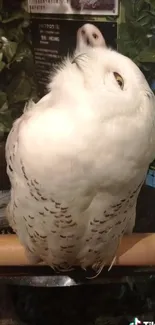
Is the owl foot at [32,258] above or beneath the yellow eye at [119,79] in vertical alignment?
beneath

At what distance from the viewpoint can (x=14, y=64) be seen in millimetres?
953

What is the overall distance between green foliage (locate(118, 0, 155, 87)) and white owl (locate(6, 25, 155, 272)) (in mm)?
180

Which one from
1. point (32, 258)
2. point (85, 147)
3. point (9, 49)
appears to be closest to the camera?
point (85, 147)

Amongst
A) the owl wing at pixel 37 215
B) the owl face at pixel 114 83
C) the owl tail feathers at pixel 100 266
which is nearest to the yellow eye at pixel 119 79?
the owl face at pixel 114 83

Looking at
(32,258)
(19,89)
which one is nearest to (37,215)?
(32,258)

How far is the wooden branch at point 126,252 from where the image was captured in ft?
2.64

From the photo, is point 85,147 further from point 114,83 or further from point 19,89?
point 19,89

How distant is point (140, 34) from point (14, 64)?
9.5 inches

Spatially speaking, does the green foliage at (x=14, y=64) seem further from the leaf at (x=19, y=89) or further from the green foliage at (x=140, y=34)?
the green foliage at (x=140, y=34)

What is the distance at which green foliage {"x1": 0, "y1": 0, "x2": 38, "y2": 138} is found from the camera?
93 centimetres

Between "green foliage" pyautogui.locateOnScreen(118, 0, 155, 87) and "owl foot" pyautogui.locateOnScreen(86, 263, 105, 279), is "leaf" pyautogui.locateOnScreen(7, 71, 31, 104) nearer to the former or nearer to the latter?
"green foliage" pyautogui.locateOnScreen(118, 0, 155, 87)

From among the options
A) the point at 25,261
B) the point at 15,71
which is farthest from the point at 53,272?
the point at 15,71

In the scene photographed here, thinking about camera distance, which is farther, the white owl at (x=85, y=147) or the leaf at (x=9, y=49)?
the leaf at (x=9, y=49)

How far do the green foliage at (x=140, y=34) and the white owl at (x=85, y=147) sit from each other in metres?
0.18
